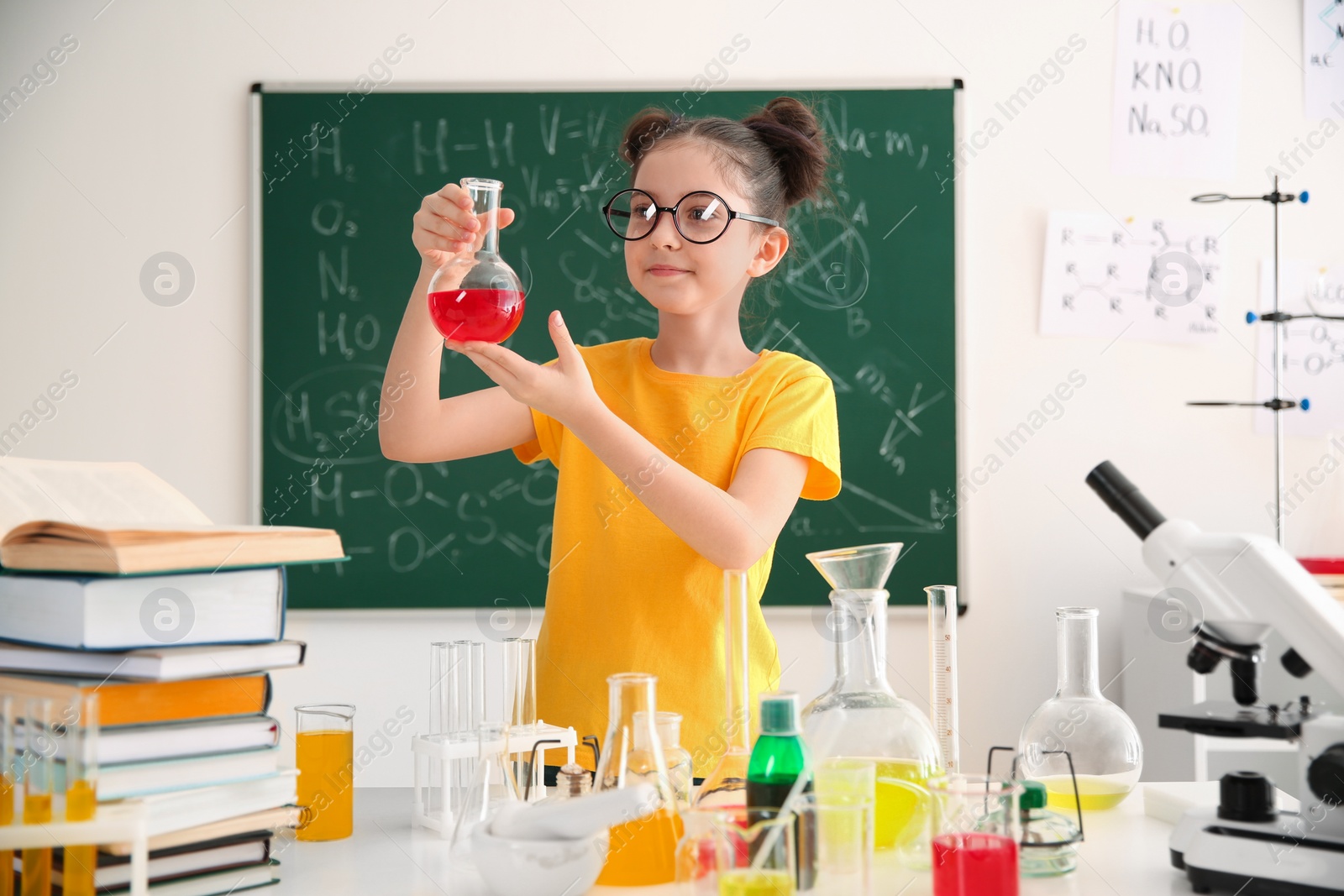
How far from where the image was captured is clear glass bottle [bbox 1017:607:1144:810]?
114cm

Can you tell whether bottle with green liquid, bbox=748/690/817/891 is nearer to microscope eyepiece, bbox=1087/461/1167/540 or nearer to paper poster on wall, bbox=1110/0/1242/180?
microscope eyepiece, bbox=1087/461/1167/540

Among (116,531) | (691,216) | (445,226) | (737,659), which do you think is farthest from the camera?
(691,216)

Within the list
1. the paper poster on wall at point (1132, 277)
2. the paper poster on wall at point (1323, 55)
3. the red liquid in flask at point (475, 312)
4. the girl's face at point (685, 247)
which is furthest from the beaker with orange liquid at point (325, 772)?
the paper poster on wall at point (1323, 55)

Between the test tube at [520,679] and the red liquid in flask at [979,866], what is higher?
the test tube at [520,679]

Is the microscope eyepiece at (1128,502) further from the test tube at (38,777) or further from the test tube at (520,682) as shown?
the test tube at (38,777)

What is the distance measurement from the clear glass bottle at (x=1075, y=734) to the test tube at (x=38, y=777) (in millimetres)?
937

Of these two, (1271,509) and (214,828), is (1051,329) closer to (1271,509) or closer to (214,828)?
(1271,509)

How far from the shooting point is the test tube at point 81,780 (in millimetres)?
852

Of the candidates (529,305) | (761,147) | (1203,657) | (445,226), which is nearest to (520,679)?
(445,226)

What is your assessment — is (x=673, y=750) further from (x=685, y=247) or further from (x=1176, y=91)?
(x=1176, y=91)

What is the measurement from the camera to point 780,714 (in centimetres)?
87

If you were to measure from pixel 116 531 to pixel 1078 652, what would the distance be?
935 millimetres

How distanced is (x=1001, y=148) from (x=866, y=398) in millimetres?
782

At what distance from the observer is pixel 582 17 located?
114 inches
